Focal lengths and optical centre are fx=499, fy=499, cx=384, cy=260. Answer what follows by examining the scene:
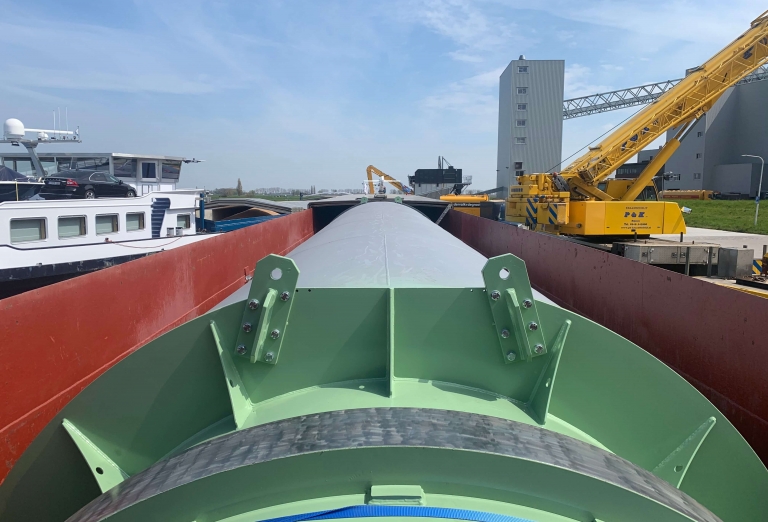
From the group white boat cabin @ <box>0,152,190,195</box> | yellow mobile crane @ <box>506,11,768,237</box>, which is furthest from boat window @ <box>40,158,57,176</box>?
yellow mobile crane @ <box>506,11,768,237</box>

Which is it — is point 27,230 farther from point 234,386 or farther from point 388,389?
point 388,389

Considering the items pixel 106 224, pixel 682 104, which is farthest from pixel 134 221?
pixel 682 104

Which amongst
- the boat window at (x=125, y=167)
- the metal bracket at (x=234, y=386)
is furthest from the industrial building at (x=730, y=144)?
the metal bracket at (x=234, y=386)

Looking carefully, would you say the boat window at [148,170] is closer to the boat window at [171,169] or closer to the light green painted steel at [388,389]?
the boat window at [171,169]

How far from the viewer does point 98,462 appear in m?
1.73

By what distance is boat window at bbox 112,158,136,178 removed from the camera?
55.2ft

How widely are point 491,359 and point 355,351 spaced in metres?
0.49

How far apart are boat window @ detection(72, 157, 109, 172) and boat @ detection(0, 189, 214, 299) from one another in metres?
3.72

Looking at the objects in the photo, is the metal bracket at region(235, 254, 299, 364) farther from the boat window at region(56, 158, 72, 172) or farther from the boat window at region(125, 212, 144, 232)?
the boat window at region(56, 158, 72, 172)

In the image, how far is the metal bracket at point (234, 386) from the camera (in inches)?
63.9

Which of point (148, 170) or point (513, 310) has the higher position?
point (148, 170)

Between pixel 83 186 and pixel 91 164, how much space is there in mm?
2531

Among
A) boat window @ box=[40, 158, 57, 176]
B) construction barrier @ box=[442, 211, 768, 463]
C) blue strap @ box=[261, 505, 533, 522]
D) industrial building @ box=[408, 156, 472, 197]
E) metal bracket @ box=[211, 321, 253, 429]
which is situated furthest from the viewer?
industrial building @ box=[408, 156, 472, 197]

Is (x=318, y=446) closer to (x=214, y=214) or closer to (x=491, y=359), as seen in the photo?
(x=491, y=359)
